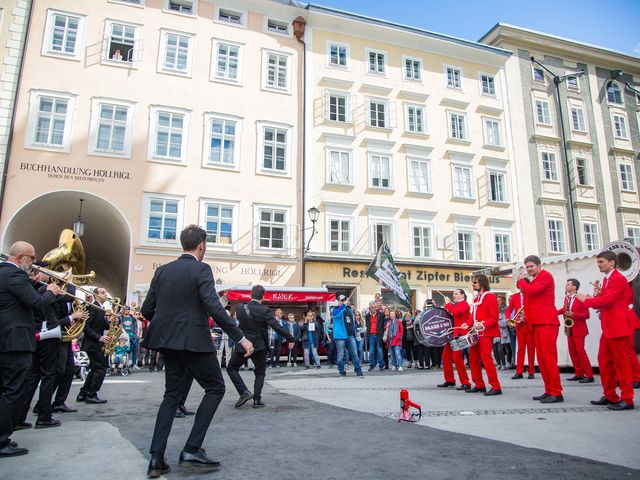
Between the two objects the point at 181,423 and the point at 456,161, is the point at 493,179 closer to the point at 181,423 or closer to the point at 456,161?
the point at 456,161

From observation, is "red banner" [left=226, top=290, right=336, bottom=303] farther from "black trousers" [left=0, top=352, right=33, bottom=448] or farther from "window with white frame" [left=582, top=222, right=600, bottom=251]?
"window with white frame" [left=582, top=222, right=600, bottom=251]

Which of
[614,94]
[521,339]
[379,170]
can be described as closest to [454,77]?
[379,170]

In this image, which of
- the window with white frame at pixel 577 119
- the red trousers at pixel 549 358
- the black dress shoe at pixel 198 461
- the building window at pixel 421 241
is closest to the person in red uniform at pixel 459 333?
the red trousers at pixel 549 358

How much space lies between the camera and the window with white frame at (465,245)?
2667 cm

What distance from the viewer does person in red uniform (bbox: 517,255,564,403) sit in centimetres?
689

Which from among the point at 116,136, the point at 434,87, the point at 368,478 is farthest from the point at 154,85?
the point at 368,478

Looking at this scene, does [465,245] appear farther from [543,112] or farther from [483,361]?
[483,361]

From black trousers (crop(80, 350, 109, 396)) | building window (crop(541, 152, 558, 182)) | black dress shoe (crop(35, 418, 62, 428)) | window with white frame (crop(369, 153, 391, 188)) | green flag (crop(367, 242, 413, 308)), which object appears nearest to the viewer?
black dress shoe (crop(35, 418, 62, 428))

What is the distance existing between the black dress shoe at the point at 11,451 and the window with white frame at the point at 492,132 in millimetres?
28639

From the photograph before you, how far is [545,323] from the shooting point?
23.2ft

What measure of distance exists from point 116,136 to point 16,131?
387cm

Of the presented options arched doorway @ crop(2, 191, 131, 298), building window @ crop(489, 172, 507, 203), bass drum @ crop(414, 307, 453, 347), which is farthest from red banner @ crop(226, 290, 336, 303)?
building window @ crop(489, 172, 507, 203)

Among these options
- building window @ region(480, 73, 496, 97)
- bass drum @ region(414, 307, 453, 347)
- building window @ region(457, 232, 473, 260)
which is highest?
building window @ region(480, 73, 496, 97)

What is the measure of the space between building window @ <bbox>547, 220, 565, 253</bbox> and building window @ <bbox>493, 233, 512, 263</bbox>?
8.51 ft
